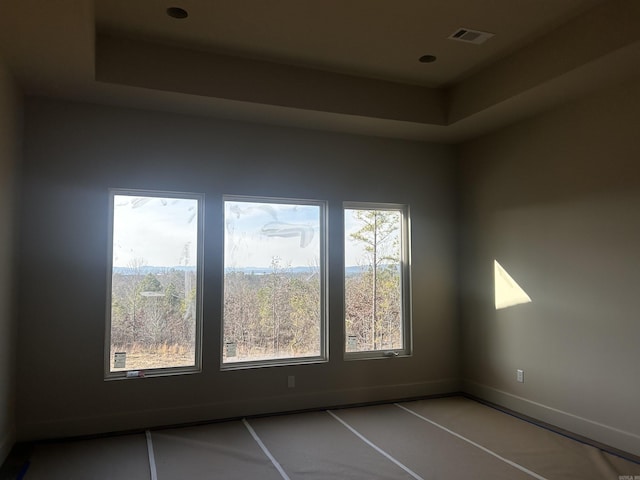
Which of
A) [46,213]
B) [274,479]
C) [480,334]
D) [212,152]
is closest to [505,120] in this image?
[480,334]

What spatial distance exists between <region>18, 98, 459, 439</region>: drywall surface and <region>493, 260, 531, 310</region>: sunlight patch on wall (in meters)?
0.62

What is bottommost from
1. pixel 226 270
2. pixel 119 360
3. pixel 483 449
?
pixel 483 449

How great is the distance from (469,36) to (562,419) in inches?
133

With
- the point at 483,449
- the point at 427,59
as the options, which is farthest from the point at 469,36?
the point at 483,449

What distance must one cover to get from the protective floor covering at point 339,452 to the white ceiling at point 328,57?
114 inches

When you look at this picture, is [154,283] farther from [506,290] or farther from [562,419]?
[562,419]

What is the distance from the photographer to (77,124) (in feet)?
13.4

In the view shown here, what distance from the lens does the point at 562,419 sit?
4.12 meters

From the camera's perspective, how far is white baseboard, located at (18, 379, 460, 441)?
3891mm

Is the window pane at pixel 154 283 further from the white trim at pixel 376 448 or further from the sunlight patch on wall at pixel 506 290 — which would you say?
A: the sunlight patch on wall at pixel 506 290

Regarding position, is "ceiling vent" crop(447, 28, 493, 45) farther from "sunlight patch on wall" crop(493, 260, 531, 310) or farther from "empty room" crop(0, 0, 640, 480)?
"sunlight patch on wall" crop(493, 260, 531, 310)

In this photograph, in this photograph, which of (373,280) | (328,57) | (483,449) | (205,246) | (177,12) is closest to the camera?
(177,12)

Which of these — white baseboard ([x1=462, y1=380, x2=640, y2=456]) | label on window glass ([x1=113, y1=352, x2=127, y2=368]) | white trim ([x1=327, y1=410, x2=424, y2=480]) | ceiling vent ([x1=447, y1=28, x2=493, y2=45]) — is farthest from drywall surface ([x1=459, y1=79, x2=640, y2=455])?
label on window glass ([x1=113, y1=352, x2=127, y2=368])

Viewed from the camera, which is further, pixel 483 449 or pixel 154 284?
pixel 154 284
